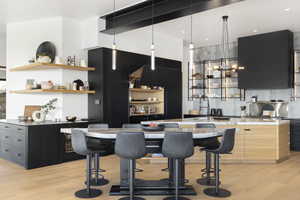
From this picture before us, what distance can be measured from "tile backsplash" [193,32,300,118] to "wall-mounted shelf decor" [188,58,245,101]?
0.61ft

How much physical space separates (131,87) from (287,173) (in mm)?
4013

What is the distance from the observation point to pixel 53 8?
5789mm

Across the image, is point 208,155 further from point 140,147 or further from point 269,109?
point 269,109

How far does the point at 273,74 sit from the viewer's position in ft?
25.2

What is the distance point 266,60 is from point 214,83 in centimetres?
196

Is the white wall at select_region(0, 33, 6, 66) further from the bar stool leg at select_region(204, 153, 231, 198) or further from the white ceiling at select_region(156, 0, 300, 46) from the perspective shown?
the bar stool leg at select_region(204, 153, 231, 198)

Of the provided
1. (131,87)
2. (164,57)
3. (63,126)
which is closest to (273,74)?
(164,57)

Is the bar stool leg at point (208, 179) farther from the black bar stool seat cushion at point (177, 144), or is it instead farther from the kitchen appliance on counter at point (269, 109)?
the kitchen appliance on counter at point (269, 109)

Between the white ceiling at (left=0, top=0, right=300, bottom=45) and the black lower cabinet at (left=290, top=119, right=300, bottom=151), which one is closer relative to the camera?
the white ceiling at (left=0, top=0, right=300, bottom=45)

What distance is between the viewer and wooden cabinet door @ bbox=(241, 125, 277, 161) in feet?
19.0

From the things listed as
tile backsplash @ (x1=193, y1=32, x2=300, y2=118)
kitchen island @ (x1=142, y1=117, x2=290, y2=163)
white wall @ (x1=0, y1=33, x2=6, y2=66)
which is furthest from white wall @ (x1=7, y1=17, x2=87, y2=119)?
tile backsplash @ (x1=193, y1=32, x2=300, y2=118)

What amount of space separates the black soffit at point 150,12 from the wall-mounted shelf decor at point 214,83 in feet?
10.9

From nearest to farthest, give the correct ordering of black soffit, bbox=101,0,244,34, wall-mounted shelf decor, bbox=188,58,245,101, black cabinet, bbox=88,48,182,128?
black soffit, bbox=101,0,244,34 → black cabinet, bbox=88,48,182,128 → wall-mounted shelf decor, bbox=188,58,245,101

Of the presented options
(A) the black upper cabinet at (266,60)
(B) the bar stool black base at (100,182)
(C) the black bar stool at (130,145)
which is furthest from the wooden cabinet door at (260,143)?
(C) the black bar stool at (130,145)
